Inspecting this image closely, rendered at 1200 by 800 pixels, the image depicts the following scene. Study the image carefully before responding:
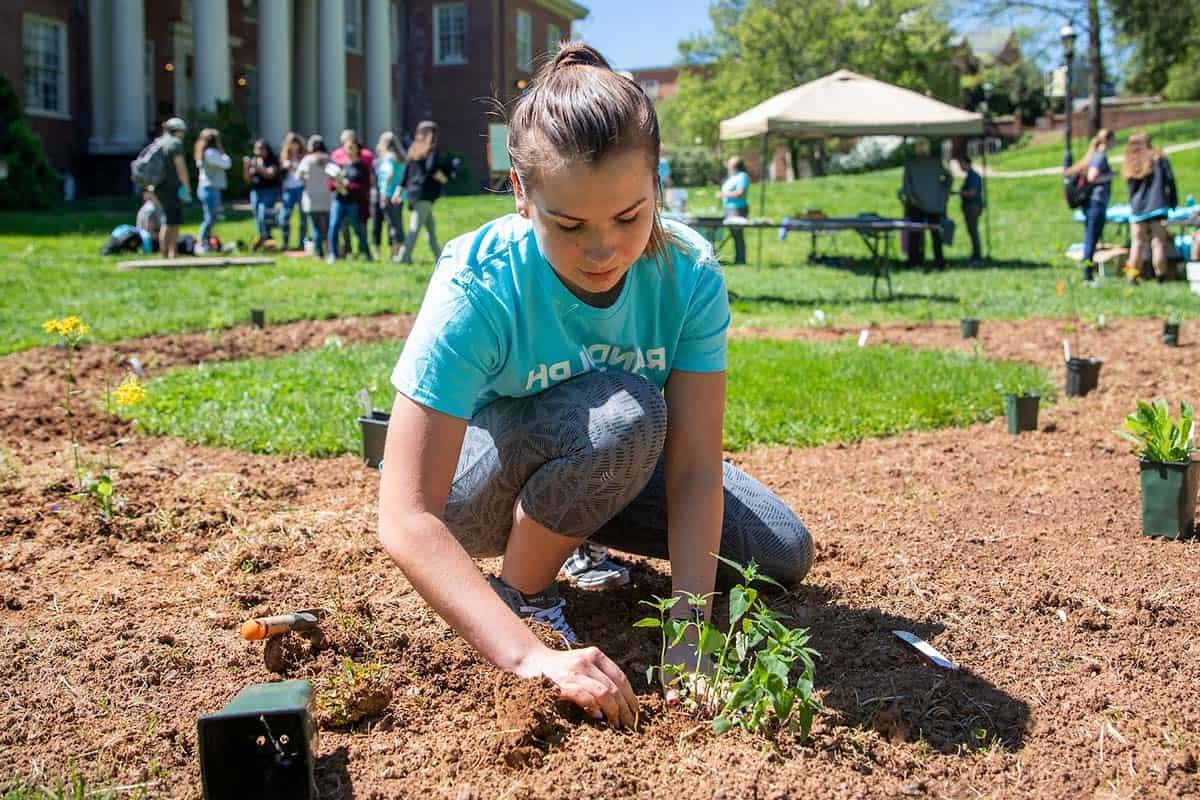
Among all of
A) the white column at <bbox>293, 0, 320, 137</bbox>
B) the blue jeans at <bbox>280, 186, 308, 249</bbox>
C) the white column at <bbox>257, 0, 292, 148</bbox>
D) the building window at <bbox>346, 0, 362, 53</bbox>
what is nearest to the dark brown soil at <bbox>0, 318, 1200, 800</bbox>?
the blue jeans at <bbox>280, 186, 308, 249</bbox>

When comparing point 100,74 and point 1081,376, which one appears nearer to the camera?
point 1081,376

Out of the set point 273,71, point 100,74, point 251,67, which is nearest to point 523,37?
point 251,67

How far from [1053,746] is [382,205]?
13791 millimetres

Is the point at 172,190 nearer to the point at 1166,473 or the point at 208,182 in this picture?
the point at 208,182

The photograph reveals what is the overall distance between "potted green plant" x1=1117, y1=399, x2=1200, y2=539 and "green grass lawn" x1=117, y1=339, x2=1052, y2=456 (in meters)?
1.74

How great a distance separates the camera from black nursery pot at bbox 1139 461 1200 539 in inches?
126

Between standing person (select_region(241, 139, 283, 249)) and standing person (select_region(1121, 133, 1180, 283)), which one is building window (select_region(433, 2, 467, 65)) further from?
standing person (select_region(1121, 133, 1180, 283))

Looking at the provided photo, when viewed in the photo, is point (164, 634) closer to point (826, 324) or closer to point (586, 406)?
point (586, 406)

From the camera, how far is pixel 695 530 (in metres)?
2.29

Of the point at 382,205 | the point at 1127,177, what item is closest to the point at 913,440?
the point at 1127,177

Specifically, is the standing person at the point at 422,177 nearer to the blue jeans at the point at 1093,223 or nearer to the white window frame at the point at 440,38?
the blue jeans at the point at 1093,223

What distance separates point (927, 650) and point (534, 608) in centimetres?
90

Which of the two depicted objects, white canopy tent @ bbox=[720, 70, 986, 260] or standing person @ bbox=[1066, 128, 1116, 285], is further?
white canopy tent @ bbox=[720, 70, 986, 260]

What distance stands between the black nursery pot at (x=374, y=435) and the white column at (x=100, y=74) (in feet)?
69.2
